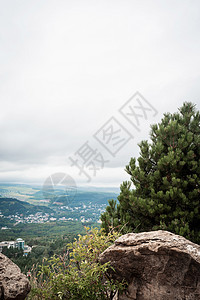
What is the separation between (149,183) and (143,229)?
3.84ft

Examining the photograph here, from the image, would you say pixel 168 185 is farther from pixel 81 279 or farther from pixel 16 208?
pixel 16 208

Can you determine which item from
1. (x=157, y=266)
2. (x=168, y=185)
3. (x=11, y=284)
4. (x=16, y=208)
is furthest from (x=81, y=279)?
(x=16, y=208)

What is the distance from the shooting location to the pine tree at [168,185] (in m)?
4.80

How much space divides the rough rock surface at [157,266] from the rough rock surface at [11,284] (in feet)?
3.74

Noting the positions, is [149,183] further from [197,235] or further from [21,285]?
[21,285]

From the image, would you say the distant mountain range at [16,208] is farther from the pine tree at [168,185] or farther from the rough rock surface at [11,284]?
the rough rock surface at [11,284]

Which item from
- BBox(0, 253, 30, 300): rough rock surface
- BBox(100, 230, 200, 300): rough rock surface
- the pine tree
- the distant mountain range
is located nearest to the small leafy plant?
BBox(100, 230, 200, 300): rough rock surface

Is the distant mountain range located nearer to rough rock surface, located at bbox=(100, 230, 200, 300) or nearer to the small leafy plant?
the small leafy plant

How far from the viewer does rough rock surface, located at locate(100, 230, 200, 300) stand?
266cm

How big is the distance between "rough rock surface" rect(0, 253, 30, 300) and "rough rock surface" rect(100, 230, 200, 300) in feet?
3.74

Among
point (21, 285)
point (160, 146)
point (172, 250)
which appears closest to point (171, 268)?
point (172, 250)

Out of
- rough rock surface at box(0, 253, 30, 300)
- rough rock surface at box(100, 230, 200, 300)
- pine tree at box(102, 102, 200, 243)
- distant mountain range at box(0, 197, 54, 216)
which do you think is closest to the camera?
rough rock surface at box(0, 253, 30, 300)

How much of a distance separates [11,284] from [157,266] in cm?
193

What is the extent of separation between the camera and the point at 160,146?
5352mm
